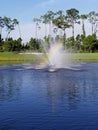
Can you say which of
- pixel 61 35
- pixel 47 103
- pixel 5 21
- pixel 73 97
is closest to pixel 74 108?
pixel 47 103

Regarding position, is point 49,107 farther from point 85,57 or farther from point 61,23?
point 61,23

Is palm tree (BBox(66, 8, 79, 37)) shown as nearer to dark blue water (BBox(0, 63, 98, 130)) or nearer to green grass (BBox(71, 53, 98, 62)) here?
green grass (BBox(71, 53, 98, 62))

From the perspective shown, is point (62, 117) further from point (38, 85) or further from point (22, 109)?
point (38, 85)

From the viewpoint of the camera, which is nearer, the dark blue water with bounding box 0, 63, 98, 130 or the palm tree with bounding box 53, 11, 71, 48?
the dark blue water with bounding box 0, 63, 98, 130

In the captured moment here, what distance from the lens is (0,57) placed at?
341 ft

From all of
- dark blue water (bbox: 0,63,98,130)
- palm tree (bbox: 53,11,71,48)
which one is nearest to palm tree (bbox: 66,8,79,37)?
palm tree (bbox: 53,11,71,48)

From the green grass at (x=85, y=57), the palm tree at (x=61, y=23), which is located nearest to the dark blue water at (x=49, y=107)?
the green grass at (x=85, y=57)

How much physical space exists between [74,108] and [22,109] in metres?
3.32

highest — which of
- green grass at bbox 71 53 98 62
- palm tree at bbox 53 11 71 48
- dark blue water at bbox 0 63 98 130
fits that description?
Answer: palm tree at bbox 53 11 71 48

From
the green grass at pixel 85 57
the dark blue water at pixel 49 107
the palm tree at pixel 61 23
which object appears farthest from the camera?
Result: the palm tree at pixel 61 23

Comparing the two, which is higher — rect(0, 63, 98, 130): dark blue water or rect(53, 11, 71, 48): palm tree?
rect(53, 11, 71, 48): palm tree

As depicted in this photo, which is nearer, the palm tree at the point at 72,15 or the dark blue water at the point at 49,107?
the dark blue water at the point at 49,107

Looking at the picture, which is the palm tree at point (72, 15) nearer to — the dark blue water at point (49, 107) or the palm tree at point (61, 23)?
the palm tree at point (61, 23)

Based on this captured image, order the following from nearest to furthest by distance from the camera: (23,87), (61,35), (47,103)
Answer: (47,103)
(23,87)
(61,35)
